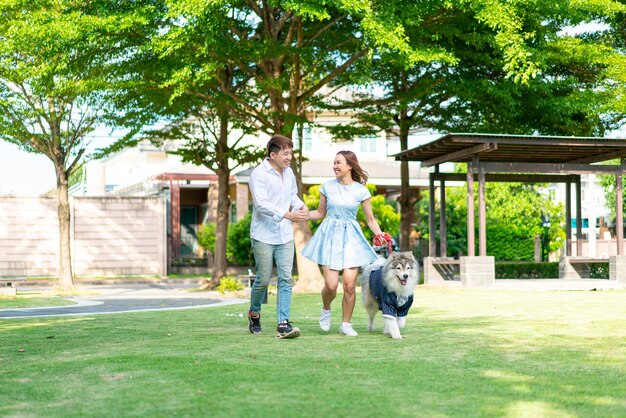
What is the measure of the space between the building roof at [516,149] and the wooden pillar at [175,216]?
1737cm

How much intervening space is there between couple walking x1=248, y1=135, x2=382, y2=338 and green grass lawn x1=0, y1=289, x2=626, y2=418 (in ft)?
1.59

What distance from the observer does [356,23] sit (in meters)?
20.9

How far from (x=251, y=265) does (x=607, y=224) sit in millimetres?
26883

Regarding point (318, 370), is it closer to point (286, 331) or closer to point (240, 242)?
point (286, 331)

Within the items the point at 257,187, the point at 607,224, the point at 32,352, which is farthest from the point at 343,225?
the point at 607,224

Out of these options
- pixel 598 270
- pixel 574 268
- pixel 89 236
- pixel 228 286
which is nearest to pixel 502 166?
pixel 574 268

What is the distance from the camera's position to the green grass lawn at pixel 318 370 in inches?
196

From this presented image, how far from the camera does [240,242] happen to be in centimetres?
3416

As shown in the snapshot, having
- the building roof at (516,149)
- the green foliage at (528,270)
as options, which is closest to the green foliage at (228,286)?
the building roof at (516,149)

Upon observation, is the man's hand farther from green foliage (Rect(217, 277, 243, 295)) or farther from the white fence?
the white fence

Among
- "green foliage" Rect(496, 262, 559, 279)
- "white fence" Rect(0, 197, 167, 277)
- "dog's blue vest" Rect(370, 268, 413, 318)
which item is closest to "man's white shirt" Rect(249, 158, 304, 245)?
"dog's blue vest" Rect(370, 268, 413, 318)

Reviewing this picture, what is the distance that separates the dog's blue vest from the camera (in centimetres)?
835

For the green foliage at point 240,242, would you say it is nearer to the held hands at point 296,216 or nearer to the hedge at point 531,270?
the hedge at point 531,270

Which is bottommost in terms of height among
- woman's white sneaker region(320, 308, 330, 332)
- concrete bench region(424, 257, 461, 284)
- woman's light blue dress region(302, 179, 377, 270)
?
concrete bench region(424, 257, 461, 284)
